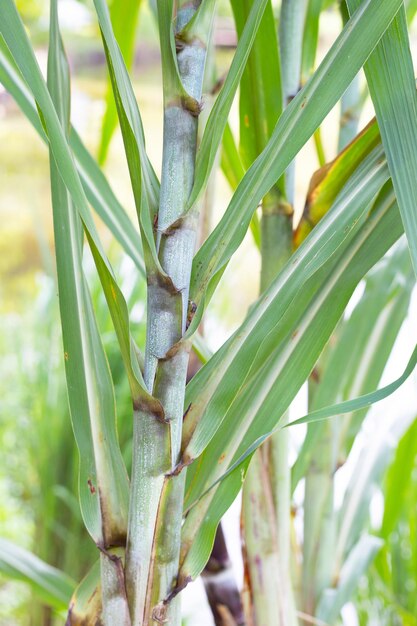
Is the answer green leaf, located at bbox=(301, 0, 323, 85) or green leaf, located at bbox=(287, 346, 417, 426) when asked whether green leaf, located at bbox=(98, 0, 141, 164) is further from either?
green leaf, located at bbox=(287, 346, 417, 426)

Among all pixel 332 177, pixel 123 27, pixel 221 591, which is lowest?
pixel 221 591

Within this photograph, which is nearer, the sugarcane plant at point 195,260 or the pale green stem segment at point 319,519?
the sugarcane plant at point 195,260

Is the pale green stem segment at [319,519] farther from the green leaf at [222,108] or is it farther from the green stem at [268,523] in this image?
the green leaf at [222,108]

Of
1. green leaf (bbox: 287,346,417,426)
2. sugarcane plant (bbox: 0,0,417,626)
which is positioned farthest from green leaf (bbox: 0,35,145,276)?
green leaf (bbox: 287,346,417,426)

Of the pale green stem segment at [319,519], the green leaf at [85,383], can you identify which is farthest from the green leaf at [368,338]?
the green leaf at [85,383]

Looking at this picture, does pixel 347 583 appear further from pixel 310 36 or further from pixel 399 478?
pixel 310 36

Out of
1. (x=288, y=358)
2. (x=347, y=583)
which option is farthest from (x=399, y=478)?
(x=288, y=358)
